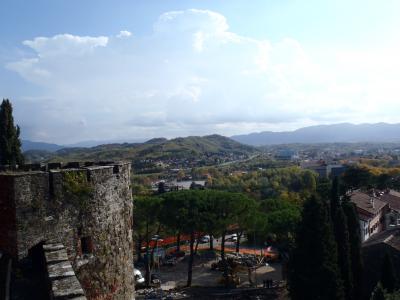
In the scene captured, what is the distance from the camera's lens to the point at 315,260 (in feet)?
74.9

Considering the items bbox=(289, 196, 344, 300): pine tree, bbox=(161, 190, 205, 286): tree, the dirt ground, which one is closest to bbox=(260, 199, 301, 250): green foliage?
the dirt ground

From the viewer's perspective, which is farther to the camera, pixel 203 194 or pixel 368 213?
pixel 368 213

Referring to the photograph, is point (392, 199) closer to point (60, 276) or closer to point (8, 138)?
point (8, 138)

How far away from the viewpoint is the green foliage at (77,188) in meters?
7.86

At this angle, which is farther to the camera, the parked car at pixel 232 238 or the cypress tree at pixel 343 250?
the parked car at pixel 232 238

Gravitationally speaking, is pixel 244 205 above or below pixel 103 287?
below

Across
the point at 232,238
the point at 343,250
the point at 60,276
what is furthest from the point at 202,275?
the point at 60,276

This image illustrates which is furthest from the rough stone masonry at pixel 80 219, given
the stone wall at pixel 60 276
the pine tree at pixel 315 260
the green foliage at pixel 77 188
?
the pine tree at pixel 315 260

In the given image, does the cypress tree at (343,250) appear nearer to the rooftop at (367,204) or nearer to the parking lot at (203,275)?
the parking lot at (203,275)

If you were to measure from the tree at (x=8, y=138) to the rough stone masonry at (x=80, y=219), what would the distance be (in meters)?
18.3

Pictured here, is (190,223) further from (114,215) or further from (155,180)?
(155,180)

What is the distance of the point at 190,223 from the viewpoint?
34.8 meters

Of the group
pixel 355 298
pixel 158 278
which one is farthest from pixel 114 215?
pixel 158 278

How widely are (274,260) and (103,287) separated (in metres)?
39.2
